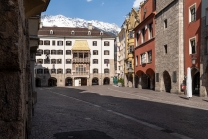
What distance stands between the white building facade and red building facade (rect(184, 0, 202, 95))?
143ft

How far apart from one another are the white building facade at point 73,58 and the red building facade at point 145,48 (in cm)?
2666

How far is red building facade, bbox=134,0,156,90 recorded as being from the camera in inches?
1309

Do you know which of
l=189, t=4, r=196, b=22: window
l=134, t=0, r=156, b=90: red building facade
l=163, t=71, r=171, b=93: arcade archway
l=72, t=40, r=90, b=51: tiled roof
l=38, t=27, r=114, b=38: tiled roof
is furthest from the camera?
l=38, t=27, r=114, b=38: tiled roof

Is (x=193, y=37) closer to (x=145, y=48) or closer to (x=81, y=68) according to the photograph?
(x=145, y=48)

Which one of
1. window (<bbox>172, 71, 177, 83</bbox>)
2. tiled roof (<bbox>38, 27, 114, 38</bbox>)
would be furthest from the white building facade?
window (<bbox>172, 71, 177, 83</bbox>)

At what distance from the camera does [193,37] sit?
23.2 metres

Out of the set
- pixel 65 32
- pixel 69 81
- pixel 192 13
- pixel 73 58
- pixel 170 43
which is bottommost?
pixel 69 81

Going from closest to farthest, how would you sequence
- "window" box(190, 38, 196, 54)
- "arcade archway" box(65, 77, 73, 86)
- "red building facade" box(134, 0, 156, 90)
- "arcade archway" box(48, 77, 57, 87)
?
"window" box(190, 38, 196, 54) < "red building facade" box(134, 0, 156, 90) < "arcade archway" box(48, 77, 57, 87) < "arcade archway" box(65, 77, 73, 86)

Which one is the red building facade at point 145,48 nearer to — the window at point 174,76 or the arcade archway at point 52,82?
the window at point 174,76

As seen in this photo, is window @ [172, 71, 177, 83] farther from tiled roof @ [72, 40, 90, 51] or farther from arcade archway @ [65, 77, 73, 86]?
arcade archway @ [65, 77, 73, 86]

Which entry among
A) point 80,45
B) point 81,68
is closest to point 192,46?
point 81,68

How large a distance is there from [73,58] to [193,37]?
151 ft

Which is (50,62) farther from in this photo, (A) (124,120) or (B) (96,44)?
(A) (124,120)

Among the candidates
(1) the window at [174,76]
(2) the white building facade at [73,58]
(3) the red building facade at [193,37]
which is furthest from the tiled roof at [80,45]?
(3) the red building facade at [193,37]
